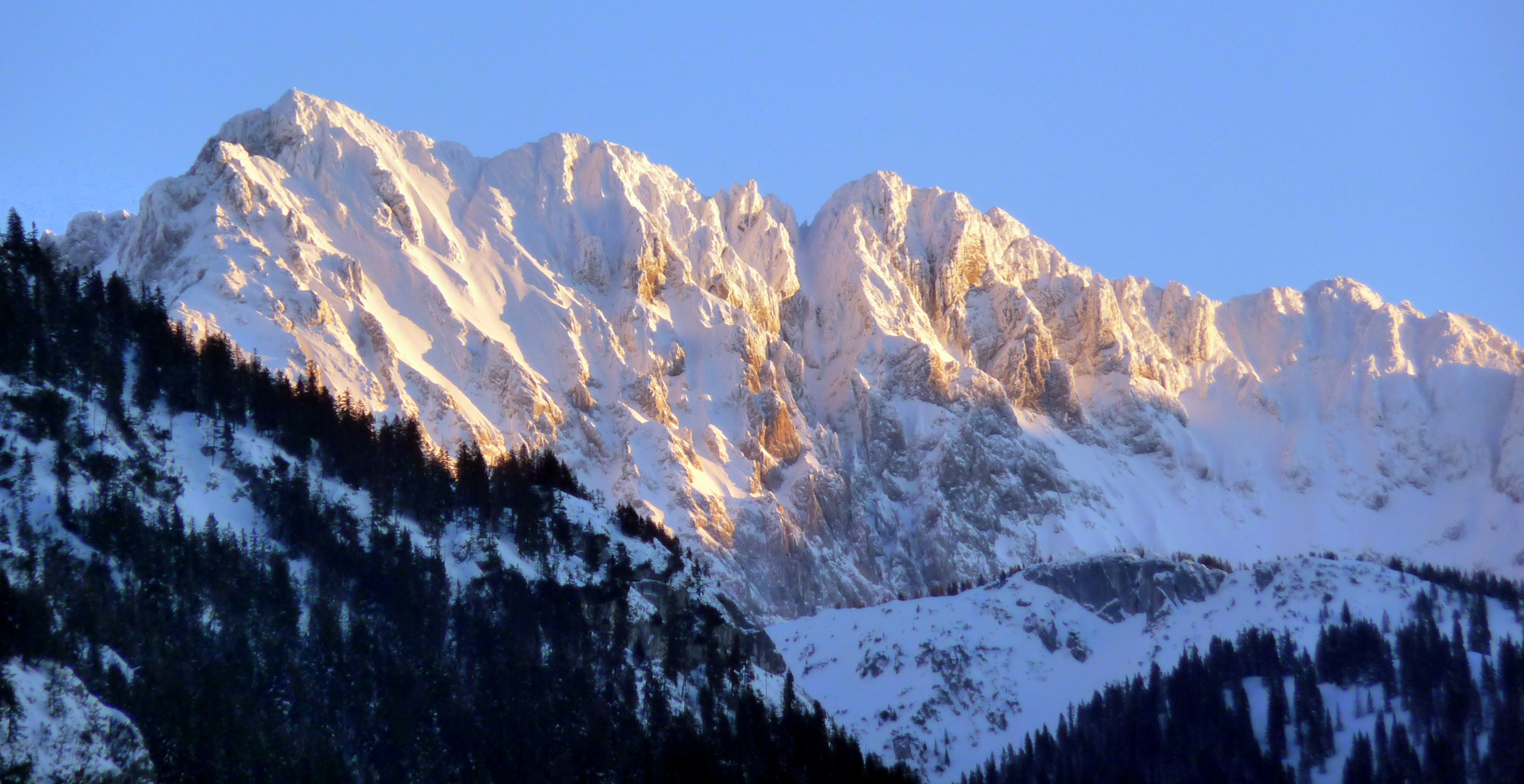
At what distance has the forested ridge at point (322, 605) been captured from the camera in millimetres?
87562

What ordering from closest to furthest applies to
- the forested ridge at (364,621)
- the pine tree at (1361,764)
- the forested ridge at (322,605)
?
the forested ridge at (322,605) < the forested ridge at (364,621) < the pine tree at (1361,764)

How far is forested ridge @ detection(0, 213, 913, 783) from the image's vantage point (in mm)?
87562

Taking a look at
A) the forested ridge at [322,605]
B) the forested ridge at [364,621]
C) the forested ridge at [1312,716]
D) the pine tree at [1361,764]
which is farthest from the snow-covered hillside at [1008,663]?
the forested ridge at [322,605]

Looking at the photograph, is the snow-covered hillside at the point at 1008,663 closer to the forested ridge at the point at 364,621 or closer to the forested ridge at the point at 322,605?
the forested ridge at the point at 364,621

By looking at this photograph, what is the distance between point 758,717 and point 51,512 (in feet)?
173

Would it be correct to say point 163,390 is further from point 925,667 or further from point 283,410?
point 925,667

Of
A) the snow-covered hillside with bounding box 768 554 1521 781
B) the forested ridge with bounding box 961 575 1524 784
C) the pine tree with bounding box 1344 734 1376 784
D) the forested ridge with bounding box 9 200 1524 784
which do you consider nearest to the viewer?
the forested ridge with bounding box 9 200 1524 784

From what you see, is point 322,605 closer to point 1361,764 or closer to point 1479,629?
point 1361,764

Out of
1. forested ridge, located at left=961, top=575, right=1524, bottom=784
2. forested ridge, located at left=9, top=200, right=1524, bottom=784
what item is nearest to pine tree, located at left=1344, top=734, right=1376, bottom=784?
forested ridge, located at left=961, top=575, right=1524, bottom=784

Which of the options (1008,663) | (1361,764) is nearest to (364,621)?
(1361,764)

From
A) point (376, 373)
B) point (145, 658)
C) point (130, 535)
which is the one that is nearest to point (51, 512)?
point (130, 535)

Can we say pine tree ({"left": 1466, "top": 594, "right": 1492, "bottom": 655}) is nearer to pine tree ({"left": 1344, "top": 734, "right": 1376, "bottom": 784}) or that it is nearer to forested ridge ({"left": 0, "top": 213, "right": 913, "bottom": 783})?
pine tree ({"left": 1344, "top": 734, "right": 1376, "bottom": 784})

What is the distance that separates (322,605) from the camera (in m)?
102

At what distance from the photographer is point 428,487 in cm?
12556
